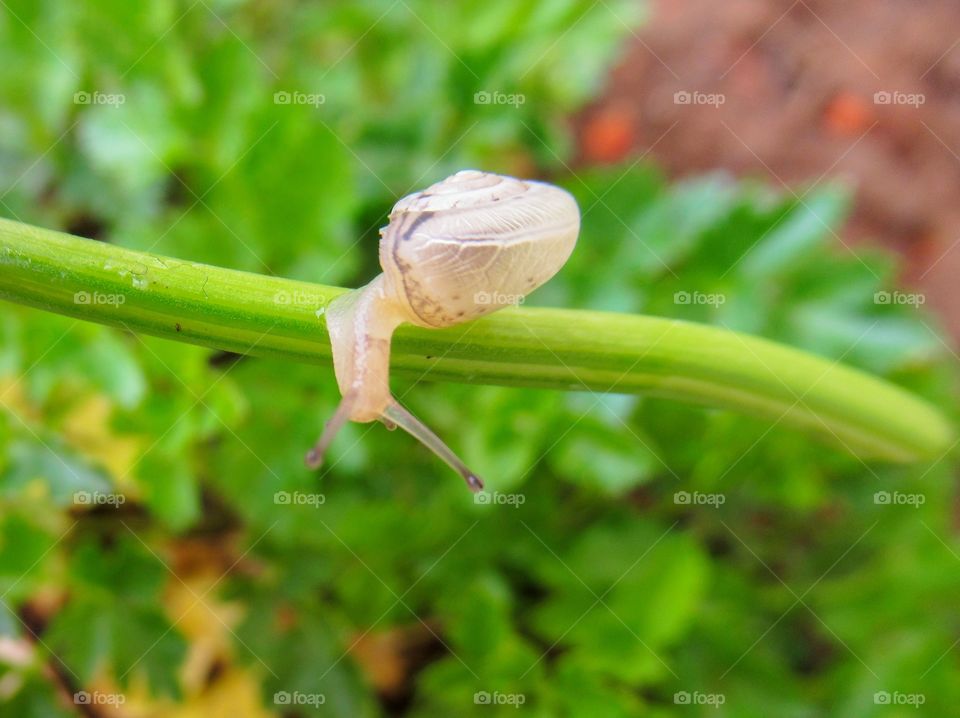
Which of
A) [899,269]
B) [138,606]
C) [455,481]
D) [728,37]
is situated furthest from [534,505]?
[728,37]

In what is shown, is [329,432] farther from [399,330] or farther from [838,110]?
[838,110]

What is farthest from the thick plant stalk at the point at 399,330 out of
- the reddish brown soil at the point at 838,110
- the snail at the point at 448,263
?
the reddish brown soil at the point at 838,110

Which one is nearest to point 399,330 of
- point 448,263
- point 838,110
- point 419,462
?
point 448,263

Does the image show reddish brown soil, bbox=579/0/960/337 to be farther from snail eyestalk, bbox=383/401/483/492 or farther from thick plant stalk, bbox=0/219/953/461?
snail eyestalk, bbox=383/401/483/492

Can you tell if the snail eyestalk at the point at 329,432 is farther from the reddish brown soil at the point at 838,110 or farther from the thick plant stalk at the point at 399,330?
the reddish brown soil at the point at 838,110

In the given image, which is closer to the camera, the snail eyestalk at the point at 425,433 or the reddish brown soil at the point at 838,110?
the snail eyestalk at the point at 425,433
